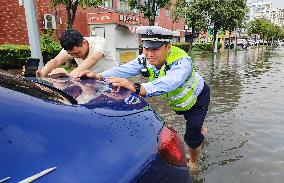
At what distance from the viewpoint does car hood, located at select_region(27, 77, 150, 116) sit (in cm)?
175

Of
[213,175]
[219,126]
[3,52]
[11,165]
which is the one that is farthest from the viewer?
[3,52]

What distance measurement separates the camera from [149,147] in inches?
65.3

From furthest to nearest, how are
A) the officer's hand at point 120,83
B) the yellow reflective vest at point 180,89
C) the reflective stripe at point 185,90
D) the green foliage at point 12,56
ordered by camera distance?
the green foliage at point 12,56
the reflective stripe at point 185,90
the yellow reflective vest at point 180,89
the officer's hand at point 120,83

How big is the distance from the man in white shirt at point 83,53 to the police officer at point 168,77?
45cm

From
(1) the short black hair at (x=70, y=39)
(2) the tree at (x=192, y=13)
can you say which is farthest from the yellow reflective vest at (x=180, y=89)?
(2) the tree at (x=192, y=13)

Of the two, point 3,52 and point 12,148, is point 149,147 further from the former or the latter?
point 3,52

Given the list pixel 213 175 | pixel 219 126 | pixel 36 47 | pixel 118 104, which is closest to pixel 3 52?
pixel 36 47

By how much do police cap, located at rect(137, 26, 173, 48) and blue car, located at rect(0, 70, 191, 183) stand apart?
1.18 m

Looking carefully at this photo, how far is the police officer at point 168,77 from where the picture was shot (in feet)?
9.55

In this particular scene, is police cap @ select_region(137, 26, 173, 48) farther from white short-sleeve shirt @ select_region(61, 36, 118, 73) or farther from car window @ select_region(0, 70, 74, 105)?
car window @ select_region(0, 70, 74, 105)

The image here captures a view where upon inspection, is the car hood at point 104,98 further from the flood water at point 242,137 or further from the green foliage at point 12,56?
the green foliage at point 12,56

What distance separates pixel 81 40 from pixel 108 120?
2262 millimetres

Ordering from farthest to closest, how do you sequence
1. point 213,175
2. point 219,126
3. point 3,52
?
point 3,52
point 219,126
point 213,175

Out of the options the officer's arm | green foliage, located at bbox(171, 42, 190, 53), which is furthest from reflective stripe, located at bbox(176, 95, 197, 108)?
green foliage, located at bbox(171, 42, 190, 53)
